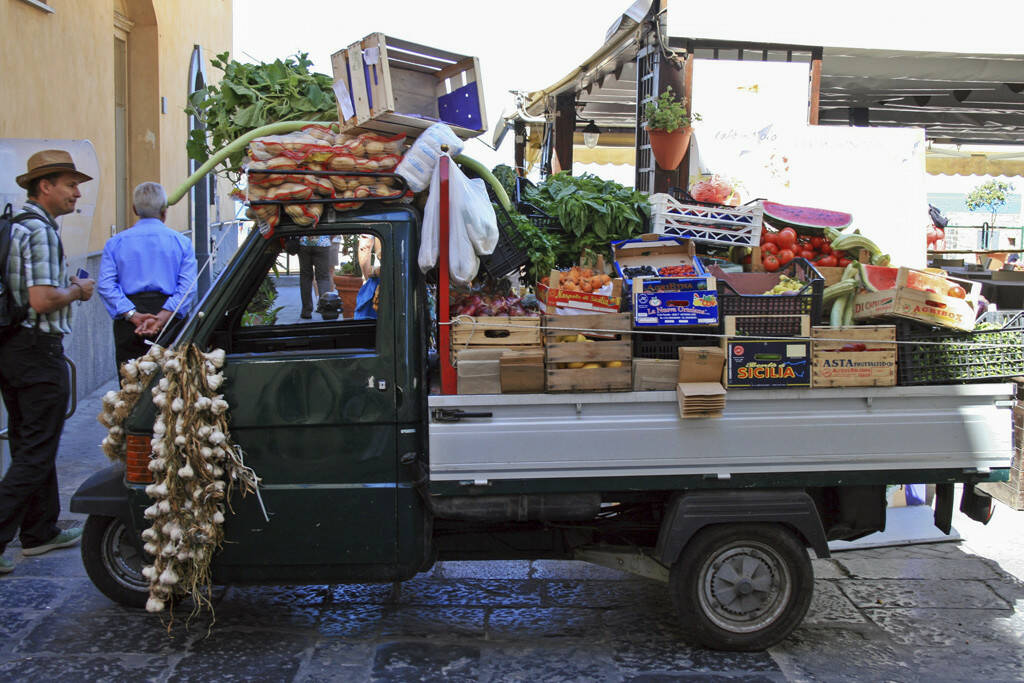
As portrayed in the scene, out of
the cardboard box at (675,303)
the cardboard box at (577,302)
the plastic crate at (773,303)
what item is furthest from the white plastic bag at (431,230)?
the plastic crate at (773,303)

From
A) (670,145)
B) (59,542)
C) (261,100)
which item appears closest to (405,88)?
(261,100)

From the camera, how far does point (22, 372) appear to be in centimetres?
497

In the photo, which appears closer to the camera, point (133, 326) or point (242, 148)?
point (242, 148)

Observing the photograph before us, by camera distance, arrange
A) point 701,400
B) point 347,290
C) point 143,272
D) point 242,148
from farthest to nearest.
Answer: point 143,272 < point 347,290 < point 242,148 < point 701,400

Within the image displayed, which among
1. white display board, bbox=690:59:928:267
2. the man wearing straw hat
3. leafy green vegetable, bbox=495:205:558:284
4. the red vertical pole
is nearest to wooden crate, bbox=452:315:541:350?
the red vertical pole

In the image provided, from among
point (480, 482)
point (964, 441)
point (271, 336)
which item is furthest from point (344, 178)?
point (964, 441)

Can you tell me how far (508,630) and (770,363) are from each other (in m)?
1.72

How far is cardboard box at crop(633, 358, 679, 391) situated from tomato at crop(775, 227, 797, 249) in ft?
4.80

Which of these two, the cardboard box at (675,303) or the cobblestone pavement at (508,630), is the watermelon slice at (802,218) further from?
the cobblestone pavement at (508,630)

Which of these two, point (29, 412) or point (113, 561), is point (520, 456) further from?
point (29, 412)

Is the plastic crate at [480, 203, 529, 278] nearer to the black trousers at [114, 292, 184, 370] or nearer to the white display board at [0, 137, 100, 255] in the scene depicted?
the black trousers at [114, 292, 184, 370]

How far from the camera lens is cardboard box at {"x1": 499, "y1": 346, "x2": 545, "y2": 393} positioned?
385 centimetres

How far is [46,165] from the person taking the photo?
508cm

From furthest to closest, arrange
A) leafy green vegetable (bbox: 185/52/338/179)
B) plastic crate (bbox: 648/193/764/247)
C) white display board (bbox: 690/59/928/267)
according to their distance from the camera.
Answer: white display board (bbox: 690/59/928/267), plastic crate (bbox: 648/193/764/247), leafy green vegetable (bbox: 185/52/338/179)
